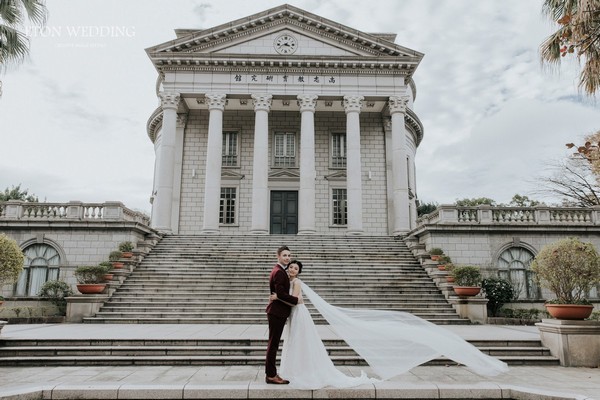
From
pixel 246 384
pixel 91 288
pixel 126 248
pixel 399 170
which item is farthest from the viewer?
pixel 399 170

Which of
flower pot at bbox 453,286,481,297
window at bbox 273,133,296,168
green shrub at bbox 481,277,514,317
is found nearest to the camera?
flower pot at bbox 453,286,481,297

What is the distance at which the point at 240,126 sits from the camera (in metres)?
30.7

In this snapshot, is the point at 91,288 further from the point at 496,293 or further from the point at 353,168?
the point at 353,168

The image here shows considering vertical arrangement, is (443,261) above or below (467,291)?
above

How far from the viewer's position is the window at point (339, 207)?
29.7 meters

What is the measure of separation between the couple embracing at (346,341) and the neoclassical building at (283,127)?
17.5 m

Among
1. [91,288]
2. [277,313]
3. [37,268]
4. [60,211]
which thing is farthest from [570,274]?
[37,268]

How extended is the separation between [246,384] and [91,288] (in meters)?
10.2

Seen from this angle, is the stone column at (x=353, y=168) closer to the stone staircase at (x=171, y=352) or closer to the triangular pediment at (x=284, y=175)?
the triangular pediment at (x=284, y=175)

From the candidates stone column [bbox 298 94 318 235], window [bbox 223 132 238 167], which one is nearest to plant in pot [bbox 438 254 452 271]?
stone column [bbox 298 94 318 235]

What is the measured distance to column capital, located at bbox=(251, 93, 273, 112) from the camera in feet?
88.7

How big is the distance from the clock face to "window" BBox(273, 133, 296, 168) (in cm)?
569

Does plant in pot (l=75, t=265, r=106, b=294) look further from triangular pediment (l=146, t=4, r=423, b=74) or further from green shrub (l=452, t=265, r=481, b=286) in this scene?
triangular pediment (l=146, t=4, r=423, b=74)

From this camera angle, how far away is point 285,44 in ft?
92.7
